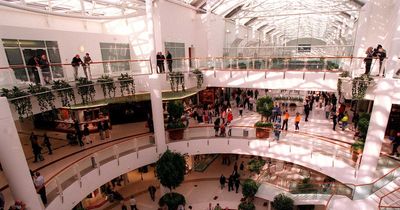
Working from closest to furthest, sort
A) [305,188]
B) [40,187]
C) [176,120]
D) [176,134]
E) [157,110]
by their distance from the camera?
1. [40,187]
2. [305,188]
3. [157,110]
4. [176,134]
5. [176,120]

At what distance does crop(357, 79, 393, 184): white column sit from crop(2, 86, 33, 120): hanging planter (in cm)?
1375

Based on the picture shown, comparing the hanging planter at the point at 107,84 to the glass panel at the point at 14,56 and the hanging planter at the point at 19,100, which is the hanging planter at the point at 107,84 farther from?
the glass panel at the point at 14,56

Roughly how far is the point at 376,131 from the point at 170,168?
10.0 metres

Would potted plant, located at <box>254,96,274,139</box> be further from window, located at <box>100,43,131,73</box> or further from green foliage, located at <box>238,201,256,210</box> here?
window, located at <box>100,43,131,73</box>

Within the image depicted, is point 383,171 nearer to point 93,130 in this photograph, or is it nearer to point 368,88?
point 368,88

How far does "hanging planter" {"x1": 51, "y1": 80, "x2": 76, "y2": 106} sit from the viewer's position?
9.73 m

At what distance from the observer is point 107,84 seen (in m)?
11.5

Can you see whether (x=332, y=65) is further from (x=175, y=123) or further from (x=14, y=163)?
Result: (x=14, y=163)

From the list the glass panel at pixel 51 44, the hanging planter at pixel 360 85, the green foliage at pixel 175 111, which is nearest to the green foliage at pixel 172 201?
the green foliage at pixel 175 111

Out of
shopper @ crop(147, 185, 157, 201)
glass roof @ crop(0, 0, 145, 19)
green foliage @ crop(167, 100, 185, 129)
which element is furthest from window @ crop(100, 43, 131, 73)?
shopper @ crop(147, 185, 157, 201)

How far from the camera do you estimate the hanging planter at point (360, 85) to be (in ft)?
34.0

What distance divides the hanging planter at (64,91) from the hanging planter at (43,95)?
39 centimetres

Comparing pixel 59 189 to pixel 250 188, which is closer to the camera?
pixel 59 189

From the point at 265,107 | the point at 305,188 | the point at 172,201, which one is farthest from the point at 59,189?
the point at 305,188
